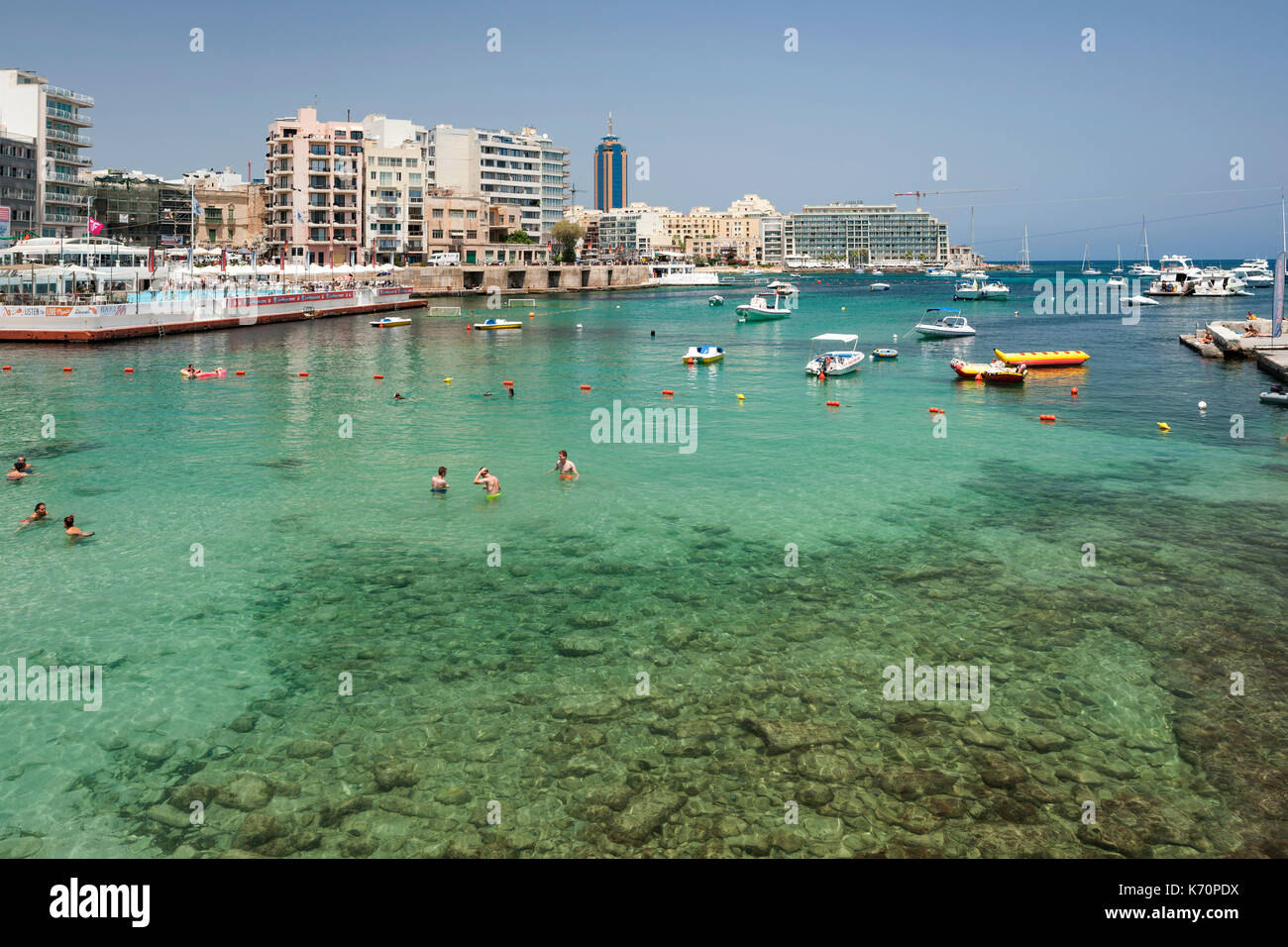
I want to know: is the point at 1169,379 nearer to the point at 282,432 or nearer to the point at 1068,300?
the point at 282,432

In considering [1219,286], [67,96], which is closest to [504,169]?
[67,96]

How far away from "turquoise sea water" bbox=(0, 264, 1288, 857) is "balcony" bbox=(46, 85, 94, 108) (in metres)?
85.9

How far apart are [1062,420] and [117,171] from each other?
15502 cm

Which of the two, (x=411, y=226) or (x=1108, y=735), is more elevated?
(x=411, y=226)

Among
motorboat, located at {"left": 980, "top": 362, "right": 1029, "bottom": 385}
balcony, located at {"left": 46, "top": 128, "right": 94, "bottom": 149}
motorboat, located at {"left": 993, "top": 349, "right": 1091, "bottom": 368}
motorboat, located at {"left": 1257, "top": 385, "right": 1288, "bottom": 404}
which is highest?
balcony, located at {"left": 46, "top": 128, "right": 94, "bottom": 149}

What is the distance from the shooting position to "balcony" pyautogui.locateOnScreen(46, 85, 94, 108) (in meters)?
99.1

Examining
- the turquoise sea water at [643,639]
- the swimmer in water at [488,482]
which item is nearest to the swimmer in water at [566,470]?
the turquoise sea water at [643,639]

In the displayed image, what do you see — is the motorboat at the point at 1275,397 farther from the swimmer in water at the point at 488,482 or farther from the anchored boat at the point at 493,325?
the anchored boat at the point at 493,325

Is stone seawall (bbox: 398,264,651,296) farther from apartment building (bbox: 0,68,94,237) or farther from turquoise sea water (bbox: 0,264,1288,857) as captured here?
turquoise sea water (bbox: 0,264,1288,857)

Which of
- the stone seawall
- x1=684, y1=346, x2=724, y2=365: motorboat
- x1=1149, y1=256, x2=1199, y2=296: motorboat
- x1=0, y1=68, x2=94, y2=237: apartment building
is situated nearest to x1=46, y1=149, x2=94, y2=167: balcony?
x1=0, y1=68, x2=94, y2=237: apartment building

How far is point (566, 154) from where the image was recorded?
18725 centimetres

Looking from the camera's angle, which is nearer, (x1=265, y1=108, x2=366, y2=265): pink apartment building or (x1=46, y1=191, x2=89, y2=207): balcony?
(x1=46, y1=191, x2=89, y2=207): balcony

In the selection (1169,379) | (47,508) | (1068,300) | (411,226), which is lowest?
(47,508)

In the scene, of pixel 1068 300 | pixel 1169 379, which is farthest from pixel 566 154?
pixel 1169 379
